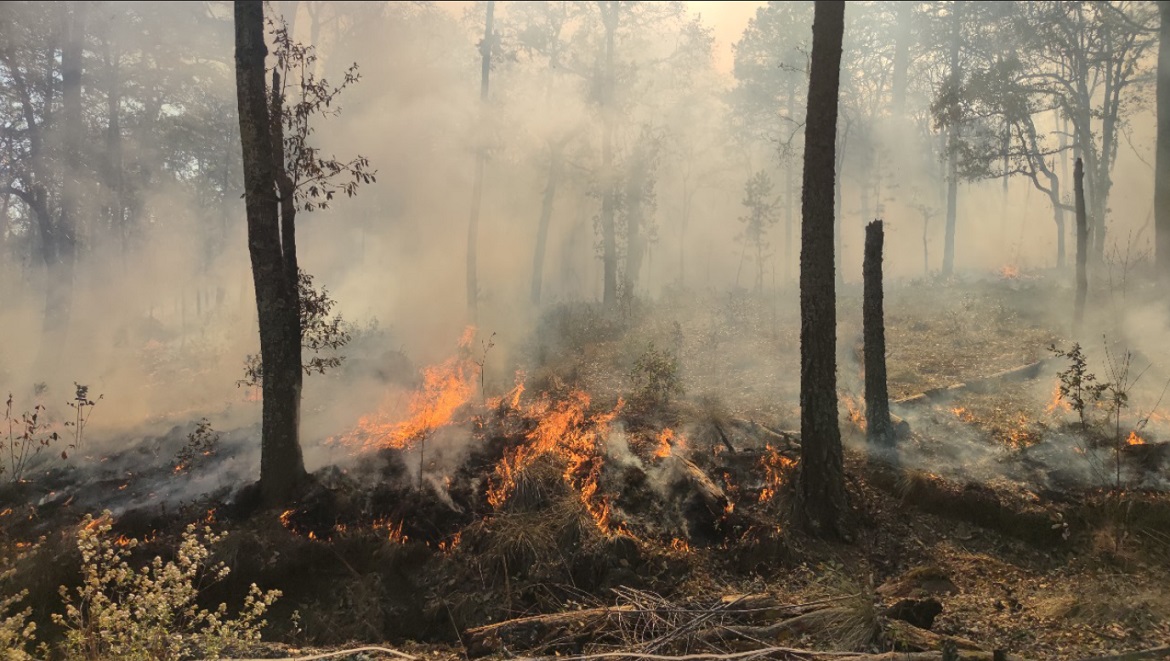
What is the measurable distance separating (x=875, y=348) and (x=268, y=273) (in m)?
7.96

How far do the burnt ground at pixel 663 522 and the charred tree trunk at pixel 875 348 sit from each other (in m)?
0.34

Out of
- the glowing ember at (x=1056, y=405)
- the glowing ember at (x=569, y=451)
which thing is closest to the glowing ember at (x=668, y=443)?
the glowing ember at (x=569, y=451)

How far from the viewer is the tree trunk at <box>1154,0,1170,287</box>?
12.4m

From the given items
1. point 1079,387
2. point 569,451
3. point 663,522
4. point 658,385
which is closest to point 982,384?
point 1079,387

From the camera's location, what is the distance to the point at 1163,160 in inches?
493

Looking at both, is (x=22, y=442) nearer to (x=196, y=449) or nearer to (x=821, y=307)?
(x=196, y=449)

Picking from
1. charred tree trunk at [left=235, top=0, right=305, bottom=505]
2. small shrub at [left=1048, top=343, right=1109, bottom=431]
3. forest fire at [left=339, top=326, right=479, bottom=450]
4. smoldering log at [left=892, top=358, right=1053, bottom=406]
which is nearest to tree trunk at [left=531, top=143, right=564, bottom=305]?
forest fire at [left=339, top=326, right=479, bottom=450]

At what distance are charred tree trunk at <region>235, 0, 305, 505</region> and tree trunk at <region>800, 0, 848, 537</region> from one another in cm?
600

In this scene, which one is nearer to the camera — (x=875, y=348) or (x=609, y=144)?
(x=875, y=348)

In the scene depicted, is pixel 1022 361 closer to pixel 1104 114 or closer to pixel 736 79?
pixel 1104 114

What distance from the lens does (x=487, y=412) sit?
9.33 meters

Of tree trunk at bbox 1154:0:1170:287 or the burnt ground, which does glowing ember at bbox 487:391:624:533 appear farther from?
tree trunk at bbox 1154:0:1170:287

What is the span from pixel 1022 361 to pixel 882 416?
5.19 meters

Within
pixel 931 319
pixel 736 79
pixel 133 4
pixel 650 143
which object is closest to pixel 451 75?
pixel 650 143
